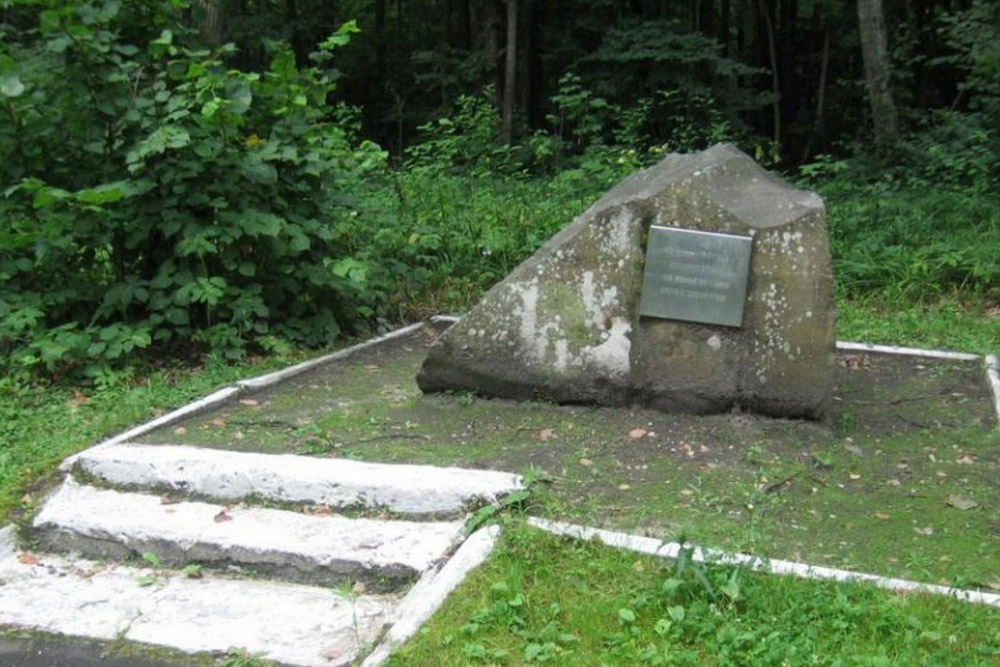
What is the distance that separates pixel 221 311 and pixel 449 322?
2.04m

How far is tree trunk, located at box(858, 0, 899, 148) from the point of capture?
41.7 ft

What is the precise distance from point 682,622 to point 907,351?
4.27m

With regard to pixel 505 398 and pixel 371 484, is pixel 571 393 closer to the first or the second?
pixel 505 398

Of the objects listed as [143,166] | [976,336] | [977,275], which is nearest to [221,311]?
[143,166]

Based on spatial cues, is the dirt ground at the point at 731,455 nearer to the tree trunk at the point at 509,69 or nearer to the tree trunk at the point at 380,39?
the tree trunk at the point at 509,69

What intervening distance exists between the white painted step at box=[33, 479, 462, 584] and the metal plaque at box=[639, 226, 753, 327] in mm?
1760

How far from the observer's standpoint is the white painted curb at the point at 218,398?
191 inches

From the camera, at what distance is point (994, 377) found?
6.01m

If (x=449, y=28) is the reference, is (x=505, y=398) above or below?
below

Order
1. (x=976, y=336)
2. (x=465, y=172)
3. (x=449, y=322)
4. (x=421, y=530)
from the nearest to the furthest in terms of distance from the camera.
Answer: (x=421, y=530) < (x=976, y=336) < (x=449, y=322) < (x=465, y=172)

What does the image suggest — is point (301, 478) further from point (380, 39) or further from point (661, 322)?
point (380, 39)

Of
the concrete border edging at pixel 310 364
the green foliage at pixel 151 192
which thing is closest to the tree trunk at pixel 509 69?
the concrete border edging at pixel 310 364

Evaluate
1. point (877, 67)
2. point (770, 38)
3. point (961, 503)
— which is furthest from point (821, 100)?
point (961, 503)

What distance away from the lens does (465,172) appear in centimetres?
1103
